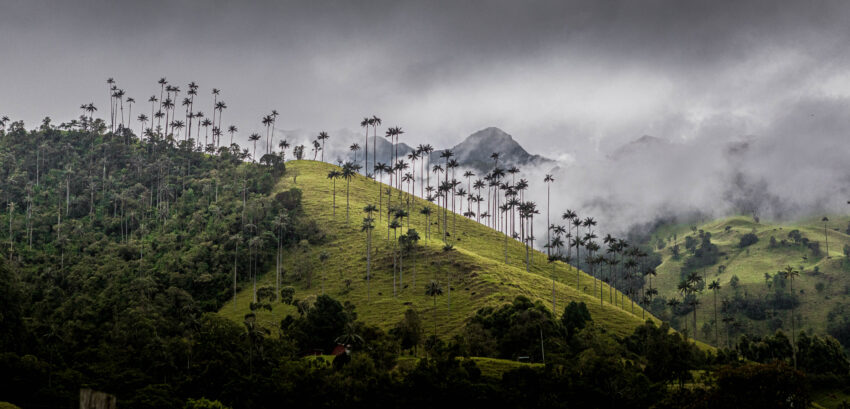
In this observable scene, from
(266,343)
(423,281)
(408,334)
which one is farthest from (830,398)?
(266,343)

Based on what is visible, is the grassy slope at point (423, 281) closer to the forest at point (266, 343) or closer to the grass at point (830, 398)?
the forest at point (266, 343)

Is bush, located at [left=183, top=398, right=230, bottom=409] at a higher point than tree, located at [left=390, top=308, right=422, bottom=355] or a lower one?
lower

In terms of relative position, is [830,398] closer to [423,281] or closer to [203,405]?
[423,281]

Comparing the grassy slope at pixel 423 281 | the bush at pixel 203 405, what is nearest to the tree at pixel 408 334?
the grassy slope at pixel 423 281

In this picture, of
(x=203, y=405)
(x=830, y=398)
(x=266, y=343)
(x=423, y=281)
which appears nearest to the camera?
(x=203, y=405)

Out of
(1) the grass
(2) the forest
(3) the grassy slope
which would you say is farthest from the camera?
(3) the grassy slope

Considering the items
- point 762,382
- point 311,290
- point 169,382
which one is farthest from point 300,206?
point 762,382

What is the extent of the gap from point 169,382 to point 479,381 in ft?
136

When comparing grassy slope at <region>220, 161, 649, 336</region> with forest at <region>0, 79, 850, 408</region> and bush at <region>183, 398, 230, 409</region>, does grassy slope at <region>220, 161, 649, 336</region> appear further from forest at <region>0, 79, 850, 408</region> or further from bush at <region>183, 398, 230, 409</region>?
bush at <region>183, 398, 230, 409</region>

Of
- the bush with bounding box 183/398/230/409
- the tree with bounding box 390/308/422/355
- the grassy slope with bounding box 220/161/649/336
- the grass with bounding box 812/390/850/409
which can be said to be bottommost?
the grass with bounding box 812/390/850/409

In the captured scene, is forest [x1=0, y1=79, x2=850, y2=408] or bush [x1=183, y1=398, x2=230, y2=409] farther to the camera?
forest [x1=0, y1=79, x2=850, y2=408]

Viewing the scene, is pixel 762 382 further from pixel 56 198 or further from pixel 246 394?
pixel 56 198

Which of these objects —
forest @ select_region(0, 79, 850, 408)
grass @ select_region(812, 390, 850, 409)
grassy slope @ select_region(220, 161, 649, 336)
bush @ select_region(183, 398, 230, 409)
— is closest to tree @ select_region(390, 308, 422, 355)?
forest @ select_region(0, 79, 850, 408)

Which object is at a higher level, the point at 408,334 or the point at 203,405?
the point at 408,334
